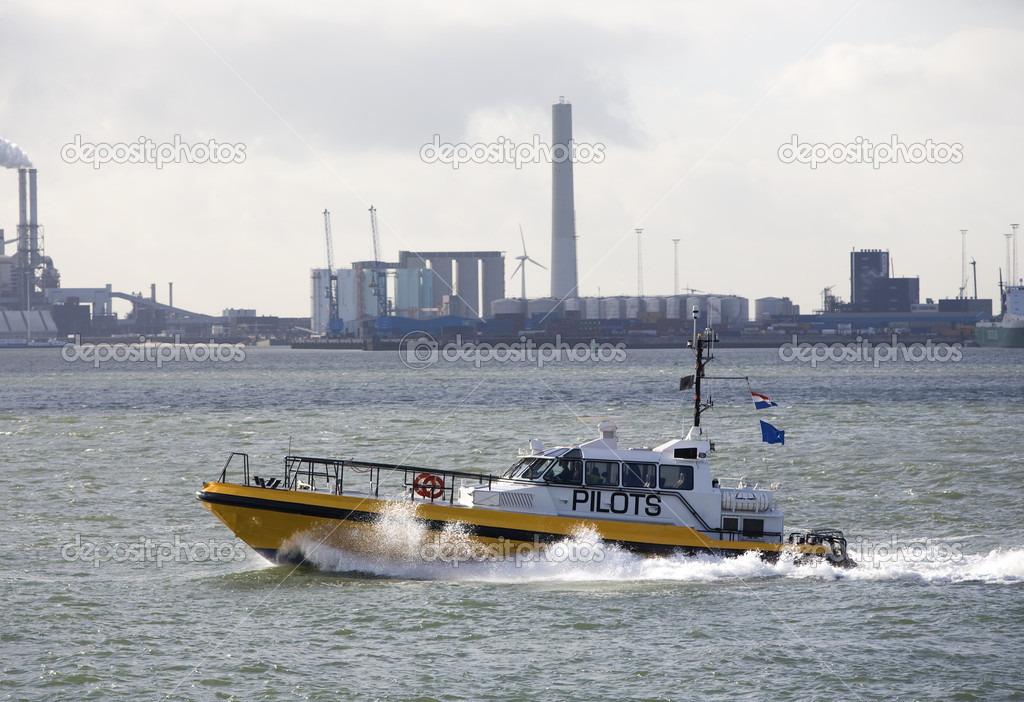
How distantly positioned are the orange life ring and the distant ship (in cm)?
17726

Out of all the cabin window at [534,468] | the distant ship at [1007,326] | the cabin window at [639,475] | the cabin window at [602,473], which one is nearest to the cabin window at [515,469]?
the cabin window at [534,468]

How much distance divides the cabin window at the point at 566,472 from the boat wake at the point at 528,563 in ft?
3.65

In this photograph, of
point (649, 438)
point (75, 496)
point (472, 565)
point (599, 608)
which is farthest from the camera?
point (649, 438)

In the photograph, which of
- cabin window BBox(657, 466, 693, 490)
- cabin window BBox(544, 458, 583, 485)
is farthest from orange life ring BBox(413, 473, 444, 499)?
cabin window BBox(657, 466, 693, 490)

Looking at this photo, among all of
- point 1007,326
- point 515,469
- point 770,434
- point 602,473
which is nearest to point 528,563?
point 515,469

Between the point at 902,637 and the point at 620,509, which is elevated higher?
the point at 620,509

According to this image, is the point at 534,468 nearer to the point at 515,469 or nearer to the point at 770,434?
the point at 515,469

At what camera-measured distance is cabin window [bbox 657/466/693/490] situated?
20.8 meters

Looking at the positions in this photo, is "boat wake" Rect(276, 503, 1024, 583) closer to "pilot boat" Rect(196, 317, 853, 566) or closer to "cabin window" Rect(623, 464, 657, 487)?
"pilot boat" Rect(196, 317, 853, 566)

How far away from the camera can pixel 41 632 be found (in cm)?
1717

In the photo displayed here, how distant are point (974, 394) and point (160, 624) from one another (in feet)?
234

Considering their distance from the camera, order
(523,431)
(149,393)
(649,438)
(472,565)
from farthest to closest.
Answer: (149,393) < (523,431) < (649,438) < (472,565)

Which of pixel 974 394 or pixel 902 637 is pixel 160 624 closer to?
pixel 902 637

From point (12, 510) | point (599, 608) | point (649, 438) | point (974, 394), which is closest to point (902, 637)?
point (599, 608)
